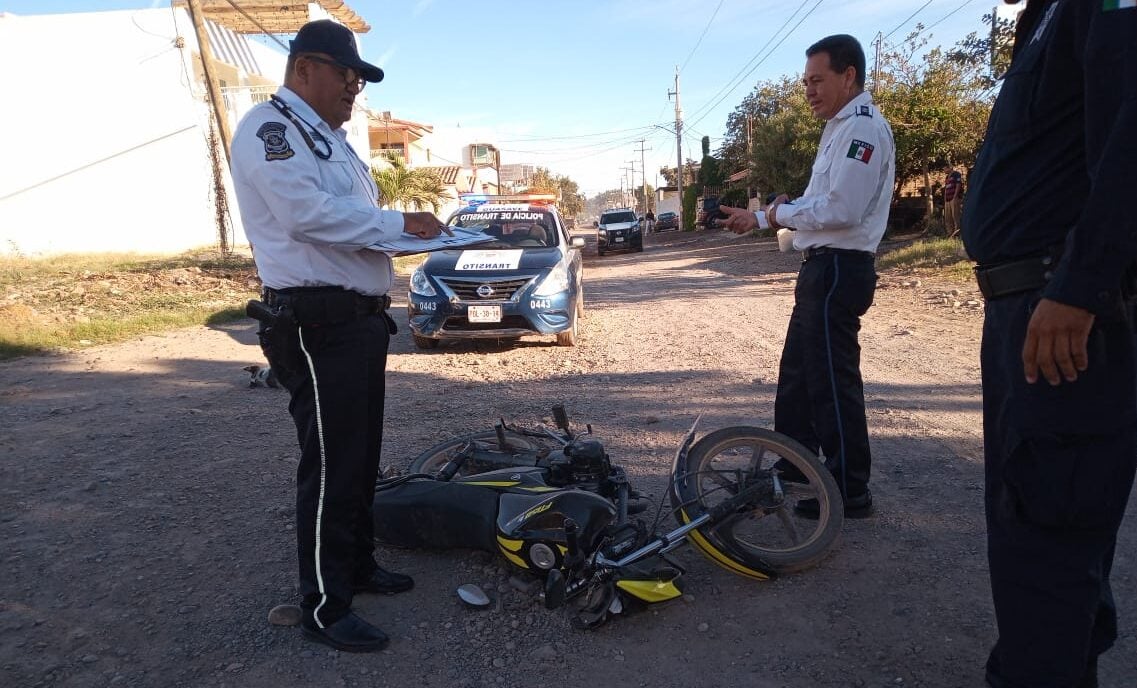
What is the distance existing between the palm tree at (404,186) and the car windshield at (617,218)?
644 centimetres

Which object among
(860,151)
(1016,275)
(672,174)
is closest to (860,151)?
(860,151)

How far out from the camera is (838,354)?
3.12 meters

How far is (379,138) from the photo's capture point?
135ft

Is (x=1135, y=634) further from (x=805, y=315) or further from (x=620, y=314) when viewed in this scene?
(x=620, y=314)

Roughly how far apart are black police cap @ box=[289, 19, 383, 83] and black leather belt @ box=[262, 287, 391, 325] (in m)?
0.76

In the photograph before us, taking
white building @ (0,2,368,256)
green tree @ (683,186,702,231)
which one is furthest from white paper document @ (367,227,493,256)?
green tree @ (683,186,702,231)

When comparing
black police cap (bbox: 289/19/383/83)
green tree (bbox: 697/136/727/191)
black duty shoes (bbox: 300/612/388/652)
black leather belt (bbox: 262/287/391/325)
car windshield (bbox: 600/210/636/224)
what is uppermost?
green tree (bbox: 697/136/727/191)

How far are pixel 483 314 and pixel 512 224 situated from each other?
5.75ft

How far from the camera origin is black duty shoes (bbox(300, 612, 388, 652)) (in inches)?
94.1

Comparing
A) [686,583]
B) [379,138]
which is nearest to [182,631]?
[686,583]

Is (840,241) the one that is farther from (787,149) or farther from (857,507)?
(787,149)

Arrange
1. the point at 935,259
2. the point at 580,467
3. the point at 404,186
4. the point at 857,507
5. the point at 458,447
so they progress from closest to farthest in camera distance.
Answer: the point at 580,467
the point at 857,507
the point at 458,447
the point at 935,259
the point at 404,186

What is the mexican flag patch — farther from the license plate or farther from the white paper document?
the license plate

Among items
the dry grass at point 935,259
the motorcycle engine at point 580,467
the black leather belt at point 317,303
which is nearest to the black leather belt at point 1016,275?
the motorcycle engine at point 580,467
